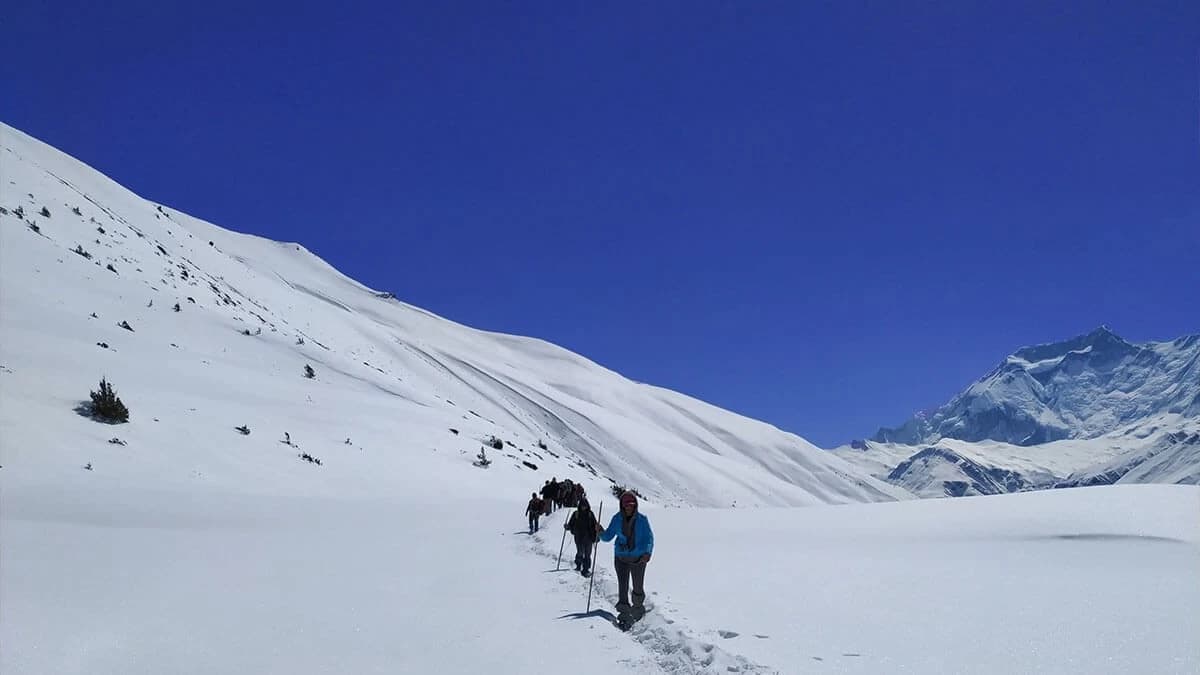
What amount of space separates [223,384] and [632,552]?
24.9 metres

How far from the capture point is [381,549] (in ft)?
51.3

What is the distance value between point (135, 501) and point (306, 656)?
37.2ft

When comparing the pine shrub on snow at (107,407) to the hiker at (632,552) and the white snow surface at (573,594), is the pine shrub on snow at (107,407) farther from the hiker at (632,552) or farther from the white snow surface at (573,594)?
the hiker at (632,552)

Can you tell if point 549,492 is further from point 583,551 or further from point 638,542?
point 638,542

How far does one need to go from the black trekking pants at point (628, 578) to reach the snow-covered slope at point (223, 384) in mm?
13843

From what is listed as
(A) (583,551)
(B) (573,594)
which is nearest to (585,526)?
(A) (583,551)

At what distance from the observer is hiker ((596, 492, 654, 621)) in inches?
396

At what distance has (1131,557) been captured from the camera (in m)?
12.5

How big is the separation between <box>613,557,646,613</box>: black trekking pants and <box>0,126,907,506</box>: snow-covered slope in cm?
1384

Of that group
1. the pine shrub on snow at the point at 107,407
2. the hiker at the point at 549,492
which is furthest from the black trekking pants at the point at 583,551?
the pine shrub on snow at the point at 107,407

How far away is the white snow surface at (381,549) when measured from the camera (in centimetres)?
821

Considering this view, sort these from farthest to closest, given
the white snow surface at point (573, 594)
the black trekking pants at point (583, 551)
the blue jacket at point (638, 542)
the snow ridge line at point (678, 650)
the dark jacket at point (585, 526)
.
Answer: the black trekking pants at point (583, 551) → the dark jacket at point (585, 526) → the blue jacket at point (638, 542) → the white snow surface at point (573, 594) → the snow ridge line at point (678, 650)

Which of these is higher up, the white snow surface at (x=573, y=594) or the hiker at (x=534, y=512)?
the hiker at (x=534, y=512)

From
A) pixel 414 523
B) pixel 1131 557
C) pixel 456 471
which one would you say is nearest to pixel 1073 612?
pixel 1131 557
